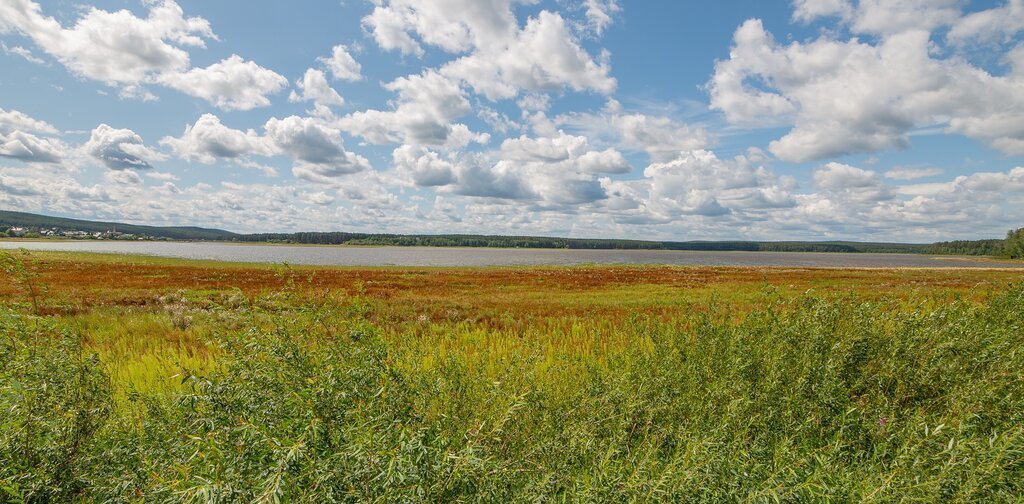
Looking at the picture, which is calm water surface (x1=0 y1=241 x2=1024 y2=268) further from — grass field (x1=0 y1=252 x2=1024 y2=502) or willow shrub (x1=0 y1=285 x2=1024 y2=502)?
willow shrub (x1=0 y1=285 x2=1024 y2=502)

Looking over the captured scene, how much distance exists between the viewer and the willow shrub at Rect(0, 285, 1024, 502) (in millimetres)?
2604

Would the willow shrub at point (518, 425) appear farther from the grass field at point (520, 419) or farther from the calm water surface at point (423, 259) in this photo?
the calm water surface at point (423, 259)

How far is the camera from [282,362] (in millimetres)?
4004

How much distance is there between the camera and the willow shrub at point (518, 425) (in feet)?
8.54

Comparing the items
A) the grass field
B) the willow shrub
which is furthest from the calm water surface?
the willow shrub

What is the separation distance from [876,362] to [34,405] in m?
9.07

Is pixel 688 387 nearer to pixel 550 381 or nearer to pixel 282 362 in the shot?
pixel 550 381

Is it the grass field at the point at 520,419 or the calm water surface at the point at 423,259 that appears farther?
the calm water surface at the point at 423,259

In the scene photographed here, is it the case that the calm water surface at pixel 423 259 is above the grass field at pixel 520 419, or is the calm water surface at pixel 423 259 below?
below

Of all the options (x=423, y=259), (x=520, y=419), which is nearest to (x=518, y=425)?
(x=520, y=419)

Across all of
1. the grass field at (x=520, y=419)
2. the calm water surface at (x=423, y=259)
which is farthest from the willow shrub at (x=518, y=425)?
the calm water surface at (x=423, y=259)

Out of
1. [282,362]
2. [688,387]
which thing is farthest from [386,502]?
[688,387]

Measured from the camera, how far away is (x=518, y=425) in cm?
456

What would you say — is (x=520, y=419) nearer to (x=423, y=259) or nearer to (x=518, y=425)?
(x=518, y=425)
